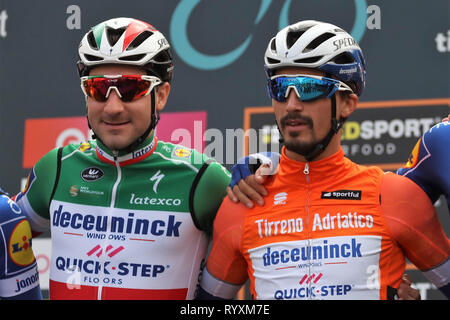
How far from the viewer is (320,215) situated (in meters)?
2.86

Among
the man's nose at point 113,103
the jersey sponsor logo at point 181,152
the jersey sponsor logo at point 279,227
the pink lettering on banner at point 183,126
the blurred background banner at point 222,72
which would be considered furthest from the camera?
the pink lettering on banner at point 183,126

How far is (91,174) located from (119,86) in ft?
1.52

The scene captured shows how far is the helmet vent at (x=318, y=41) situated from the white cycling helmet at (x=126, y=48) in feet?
2.39

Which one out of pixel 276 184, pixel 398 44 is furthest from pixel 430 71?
pixel 276 184

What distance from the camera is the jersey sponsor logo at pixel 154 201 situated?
3118 mm

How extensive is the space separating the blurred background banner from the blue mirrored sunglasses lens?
1.37 metres

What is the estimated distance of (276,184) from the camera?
3008mm

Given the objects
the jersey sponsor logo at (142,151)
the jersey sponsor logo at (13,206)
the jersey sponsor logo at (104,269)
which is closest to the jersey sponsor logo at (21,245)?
the jersey sponsor logo at (13,206)

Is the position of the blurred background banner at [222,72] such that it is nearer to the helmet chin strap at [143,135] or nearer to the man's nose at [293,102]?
the helmet chin strap at [143,135]

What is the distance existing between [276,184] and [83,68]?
3.59 feet

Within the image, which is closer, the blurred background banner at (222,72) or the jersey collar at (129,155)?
the jersey collar at (129,155)

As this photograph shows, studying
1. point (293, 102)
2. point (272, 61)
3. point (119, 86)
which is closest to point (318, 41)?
point (272, 61)

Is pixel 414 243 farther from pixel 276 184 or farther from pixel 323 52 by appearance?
pixel 323 52
